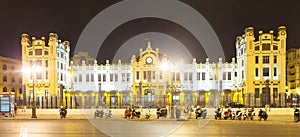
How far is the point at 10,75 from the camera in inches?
2918

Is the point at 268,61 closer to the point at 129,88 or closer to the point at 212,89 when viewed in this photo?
the point at 212,89

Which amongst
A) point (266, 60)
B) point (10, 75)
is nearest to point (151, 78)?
point (266, 60)

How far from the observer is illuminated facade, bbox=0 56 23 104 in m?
71.7

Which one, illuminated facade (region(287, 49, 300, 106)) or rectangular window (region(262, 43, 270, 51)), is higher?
rectangular window (region(262, 43, 270, 51))

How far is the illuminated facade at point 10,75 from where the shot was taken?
71688 millimetres

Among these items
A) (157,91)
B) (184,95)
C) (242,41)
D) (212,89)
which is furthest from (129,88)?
(242,41)

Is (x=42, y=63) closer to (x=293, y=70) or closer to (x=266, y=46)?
(x=266, y=46)

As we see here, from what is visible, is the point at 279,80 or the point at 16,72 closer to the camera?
the point at 279,80

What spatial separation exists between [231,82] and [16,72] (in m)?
42.4

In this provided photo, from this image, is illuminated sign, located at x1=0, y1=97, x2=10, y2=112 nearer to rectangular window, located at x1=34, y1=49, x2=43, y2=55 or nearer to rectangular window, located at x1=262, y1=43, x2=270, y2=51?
rectangular window, located at x1=34, y1=49, x2=43, y2=55

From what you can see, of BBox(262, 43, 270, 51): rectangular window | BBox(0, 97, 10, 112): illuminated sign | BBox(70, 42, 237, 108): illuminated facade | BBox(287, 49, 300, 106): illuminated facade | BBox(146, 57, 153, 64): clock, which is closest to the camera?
BBox(0, 97, 10, 112): illuminated sign

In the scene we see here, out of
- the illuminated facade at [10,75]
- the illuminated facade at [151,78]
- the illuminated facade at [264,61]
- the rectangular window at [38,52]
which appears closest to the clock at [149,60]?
the illuminated facade at [151,78]

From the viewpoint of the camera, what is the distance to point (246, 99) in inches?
1831

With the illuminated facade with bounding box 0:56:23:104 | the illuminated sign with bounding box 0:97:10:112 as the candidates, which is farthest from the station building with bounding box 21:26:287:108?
the illuminated sign with bounding box 0:97:10:112
